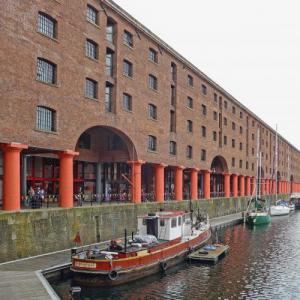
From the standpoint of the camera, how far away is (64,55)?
3584 centimetres

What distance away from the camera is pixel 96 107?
131 ft

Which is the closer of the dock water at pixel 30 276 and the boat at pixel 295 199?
the dock water at pixel 30 276

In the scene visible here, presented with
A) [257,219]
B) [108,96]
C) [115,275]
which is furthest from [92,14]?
[257,219]

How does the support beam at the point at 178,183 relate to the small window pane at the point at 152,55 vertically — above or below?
below

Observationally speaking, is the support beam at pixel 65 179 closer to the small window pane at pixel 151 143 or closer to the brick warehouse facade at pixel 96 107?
the brick warehouse facade at pixel 96 107

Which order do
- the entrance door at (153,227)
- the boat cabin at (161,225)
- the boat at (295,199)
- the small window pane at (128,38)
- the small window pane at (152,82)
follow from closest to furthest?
the boat cabin at (161,225), the entrance door at (153,227), the small window pane at (128,38), the small window pane at (152,82), the boat at (295,199)

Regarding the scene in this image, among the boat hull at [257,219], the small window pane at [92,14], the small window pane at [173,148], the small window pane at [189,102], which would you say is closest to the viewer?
the small window pane at [92,14]

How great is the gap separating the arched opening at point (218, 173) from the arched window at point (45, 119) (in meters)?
41.6

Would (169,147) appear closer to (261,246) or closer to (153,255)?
(261,246)

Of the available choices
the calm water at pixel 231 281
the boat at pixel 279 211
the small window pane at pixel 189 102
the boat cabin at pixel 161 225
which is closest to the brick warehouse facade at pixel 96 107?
the small window pane at pixel 189 102

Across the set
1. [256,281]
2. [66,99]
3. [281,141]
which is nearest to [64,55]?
[66,99]

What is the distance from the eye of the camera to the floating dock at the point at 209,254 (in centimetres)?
3612

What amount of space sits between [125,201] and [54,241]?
50.3 ft

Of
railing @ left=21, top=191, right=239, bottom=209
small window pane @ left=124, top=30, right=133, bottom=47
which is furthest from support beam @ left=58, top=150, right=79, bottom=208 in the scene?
small window pane @ left=124, top=30, right=133, bottom=47
